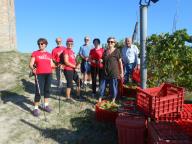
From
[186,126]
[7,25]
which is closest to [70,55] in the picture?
[186,126]

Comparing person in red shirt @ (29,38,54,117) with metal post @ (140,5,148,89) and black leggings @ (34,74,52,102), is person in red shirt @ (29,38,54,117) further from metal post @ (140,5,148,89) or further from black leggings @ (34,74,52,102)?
metal post @ (140,5,148,89)

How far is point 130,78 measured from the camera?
40.6 feet

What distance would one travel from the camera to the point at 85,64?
→ 1156cm

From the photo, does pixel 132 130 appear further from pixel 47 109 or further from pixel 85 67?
pixel 85 67

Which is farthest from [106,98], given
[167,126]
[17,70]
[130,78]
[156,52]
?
[17,70]

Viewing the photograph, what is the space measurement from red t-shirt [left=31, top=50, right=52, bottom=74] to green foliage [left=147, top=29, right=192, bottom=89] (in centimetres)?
275

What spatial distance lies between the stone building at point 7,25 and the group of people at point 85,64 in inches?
378

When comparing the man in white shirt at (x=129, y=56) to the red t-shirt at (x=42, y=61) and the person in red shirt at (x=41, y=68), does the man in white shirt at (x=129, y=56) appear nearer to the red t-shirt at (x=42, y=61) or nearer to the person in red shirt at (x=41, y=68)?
the person in red shirt at (x=41, y=68)

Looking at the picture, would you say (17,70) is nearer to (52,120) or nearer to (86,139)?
(52,120)

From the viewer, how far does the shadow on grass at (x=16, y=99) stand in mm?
11162

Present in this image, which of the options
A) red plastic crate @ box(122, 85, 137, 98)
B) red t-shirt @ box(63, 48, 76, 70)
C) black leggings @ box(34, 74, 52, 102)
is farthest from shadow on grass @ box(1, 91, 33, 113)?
red plastic crate @ box(122, 85, 137, 98)

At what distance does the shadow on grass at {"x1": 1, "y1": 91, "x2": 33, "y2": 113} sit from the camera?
11.2 metres

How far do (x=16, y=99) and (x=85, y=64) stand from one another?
2531mm

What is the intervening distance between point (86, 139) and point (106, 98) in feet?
9.39
